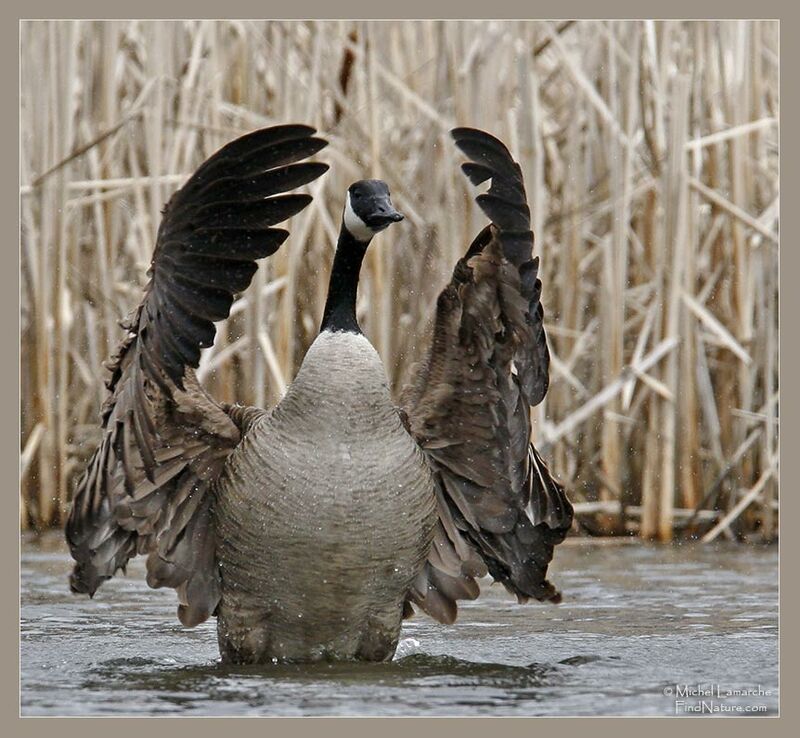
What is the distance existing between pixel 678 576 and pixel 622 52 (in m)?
3.05

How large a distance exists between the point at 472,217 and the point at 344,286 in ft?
9.42

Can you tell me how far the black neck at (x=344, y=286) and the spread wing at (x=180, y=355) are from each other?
0.59m

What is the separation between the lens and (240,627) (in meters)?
5.91

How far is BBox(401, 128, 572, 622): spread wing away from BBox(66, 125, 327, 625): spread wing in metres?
0.76

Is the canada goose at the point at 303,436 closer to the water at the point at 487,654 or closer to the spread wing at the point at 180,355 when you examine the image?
the spread wing at the point at 180,355

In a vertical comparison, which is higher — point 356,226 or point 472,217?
point 472,217

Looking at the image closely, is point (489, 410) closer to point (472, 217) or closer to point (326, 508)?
point (326, 508)

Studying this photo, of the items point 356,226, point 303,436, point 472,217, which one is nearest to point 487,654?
point 303,436

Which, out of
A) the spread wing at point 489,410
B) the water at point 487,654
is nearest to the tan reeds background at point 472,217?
the water at point 487,654

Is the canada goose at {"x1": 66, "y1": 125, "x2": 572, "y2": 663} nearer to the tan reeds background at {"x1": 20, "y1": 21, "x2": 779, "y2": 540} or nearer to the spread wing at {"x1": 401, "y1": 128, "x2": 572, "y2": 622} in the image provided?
the spread wing at {"x1": 401, "y1": 128, "x2": 572, "y2": 622}

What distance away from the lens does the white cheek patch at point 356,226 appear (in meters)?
5.79

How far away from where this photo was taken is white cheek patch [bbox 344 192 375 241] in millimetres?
5785

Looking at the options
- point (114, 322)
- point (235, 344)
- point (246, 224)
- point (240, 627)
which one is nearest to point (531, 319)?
point (246, 224)

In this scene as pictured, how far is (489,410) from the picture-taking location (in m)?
6.00
